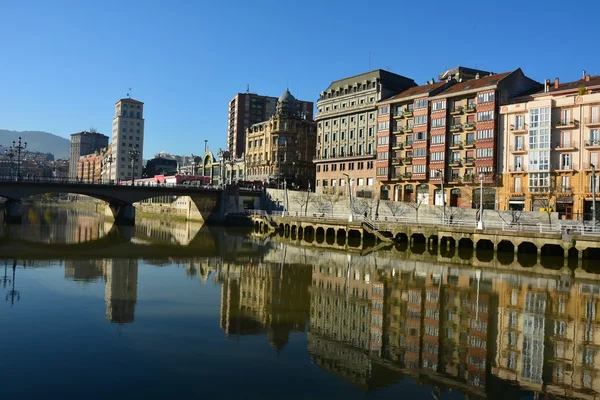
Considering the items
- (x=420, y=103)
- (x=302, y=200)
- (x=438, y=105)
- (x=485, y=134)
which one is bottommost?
(x=302, y=200)

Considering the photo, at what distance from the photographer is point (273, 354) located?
18.0 metres

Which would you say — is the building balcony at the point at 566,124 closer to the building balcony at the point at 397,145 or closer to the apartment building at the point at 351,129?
the building balcony at the point at 397,145

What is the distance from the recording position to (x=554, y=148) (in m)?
70.2

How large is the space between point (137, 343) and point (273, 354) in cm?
480

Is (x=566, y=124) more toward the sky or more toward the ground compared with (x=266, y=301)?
more toward the sky

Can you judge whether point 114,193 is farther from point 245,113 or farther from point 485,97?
point 245,113

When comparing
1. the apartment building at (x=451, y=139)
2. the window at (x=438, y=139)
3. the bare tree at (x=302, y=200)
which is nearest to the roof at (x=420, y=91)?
the apartment building at (x=451, y=139)

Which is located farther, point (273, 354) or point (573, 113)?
point (573, 113)

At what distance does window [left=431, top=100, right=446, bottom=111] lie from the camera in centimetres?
8269

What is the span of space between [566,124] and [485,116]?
11511 mm

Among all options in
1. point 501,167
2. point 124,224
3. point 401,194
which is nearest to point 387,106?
point 401,194

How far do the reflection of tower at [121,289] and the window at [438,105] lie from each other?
5740 centimetres

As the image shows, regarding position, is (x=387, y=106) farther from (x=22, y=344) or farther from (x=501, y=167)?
(x=22, y=344)

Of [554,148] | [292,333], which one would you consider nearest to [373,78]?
[554,148]
